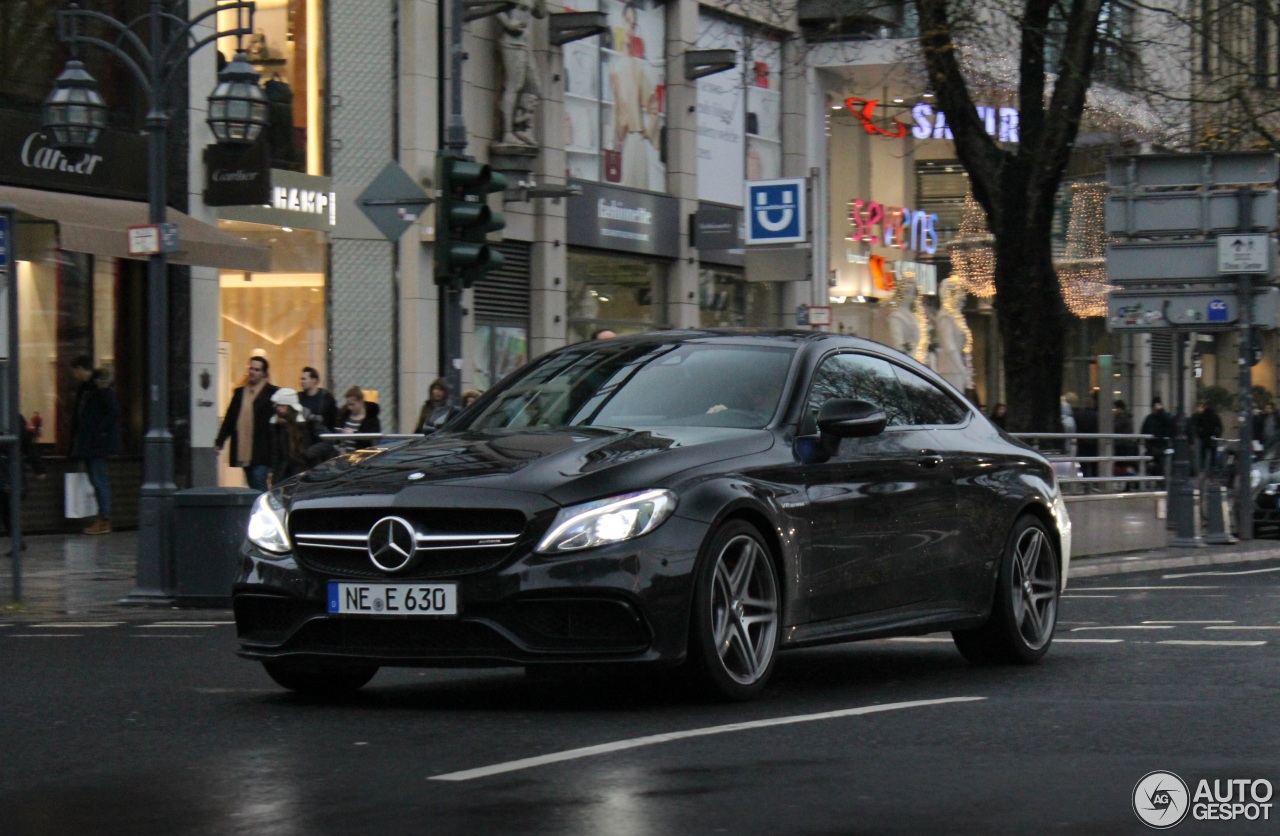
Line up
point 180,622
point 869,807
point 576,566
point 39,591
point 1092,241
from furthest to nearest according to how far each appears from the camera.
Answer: point 1092,241
point 39,591
point 180,622
point 576,566
point 869,807

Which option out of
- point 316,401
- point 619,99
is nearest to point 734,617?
point 316,401

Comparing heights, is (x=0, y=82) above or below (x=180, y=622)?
above

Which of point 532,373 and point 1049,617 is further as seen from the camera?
point 1049,617

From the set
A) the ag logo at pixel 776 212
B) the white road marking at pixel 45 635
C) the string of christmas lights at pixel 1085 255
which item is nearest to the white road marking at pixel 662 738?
the white road marking at pixel 45 635

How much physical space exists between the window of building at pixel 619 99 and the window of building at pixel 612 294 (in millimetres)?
1259

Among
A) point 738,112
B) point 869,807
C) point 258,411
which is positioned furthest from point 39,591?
point 738,112

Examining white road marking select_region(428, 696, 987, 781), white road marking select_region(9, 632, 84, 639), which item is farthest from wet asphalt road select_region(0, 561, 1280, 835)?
white road marking select_region(9, 632, 84, 639)

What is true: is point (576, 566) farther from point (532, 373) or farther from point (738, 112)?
point (738, 112)

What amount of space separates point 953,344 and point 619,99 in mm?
12386

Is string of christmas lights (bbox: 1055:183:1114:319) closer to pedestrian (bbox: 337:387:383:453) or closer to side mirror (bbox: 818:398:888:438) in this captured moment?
pedestrian (bbox: 337:387:383:453)

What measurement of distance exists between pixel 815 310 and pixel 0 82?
887cm

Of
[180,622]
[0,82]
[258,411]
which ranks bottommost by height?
[180,622]

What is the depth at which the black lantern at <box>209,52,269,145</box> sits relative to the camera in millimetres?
20344

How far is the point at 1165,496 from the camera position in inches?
921
